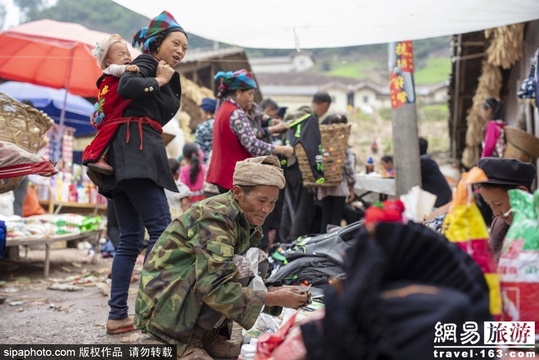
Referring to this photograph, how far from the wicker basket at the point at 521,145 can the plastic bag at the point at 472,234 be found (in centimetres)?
491

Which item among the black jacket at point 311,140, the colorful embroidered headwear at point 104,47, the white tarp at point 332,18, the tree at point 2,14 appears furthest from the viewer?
the tree at point 2,14

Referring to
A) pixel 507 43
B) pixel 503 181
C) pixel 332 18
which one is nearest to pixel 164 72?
pixel 332 18

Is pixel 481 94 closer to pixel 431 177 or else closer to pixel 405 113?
pixel 431 177

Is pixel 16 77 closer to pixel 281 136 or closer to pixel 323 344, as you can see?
pixel 281 136

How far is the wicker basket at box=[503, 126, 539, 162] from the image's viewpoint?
6.72 metres

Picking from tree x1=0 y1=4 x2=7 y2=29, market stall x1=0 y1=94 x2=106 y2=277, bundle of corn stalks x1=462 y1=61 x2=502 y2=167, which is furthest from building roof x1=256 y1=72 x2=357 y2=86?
bundle of corn stalks x1=462 y1=61 x2=502 y2=167

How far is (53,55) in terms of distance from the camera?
9.87 meters

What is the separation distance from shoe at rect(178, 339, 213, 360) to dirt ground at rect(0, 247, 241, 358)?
1.86 ft

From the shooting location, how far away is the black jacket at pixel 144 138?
3.81 m

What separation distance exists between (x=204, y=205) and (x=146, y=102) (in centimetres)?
104

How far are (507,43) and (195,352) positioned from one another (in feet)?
18.5

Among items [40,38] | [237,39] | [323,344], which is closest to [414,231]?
[323,344]

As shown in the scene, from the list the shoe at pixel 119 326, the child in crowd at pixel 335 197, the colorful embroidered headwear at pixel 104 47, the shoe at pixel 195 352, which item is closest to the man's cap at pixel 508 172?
the shoe at pixel 195 352

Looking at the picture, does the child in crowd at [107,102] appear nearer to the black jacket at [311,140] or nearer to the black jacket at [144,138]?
the black jacket at [144,138]
